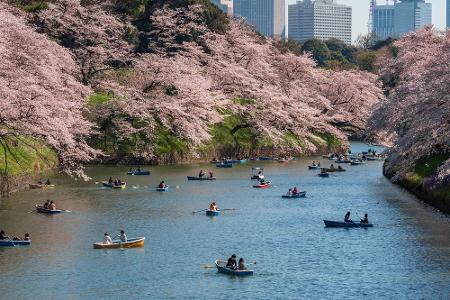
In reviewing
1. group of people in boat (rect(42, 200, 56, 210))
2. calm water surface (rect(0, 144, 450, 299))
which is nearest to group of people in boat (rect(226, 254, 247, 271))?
calm water surface (rect(0, 144, 450, 299))

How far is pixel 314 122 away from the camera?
389ft

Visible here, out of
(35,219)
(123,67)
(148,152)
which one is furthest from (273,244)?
(123,67)

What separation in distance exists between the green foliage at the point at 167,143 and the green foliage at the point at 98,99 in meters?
6.15

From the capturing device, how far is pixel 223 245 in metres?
50.5

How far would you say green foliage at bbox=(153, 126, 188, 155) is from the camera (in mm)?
95438

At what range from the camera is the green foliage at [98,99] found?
9451 cm

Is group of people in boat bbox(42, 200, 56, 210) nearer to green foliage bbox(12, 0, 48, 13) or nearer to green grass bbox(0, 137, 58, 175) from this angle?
green grass bbox(0, 137, 58, 175)

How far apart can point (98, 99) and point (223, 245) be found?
161 feet

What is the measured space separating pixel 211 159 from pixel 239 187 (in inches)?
964

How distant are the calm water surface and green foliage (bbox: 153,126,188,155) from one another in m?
17.0

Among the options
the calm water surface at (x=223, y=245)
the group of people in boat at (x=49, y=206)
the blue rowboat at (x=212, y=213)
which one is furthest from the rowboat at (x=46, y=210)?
the blue rowboat at (x=212, y=213)

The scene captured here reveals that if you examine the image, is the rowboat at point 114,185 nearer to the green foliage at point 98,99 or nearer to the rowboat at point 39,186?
the rowboat at point 39,186

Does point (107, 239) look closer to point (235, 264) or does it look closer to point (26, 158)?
point (235, 264)

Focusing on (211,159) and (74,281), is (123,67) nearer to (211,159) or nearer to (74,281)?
(211,159)
